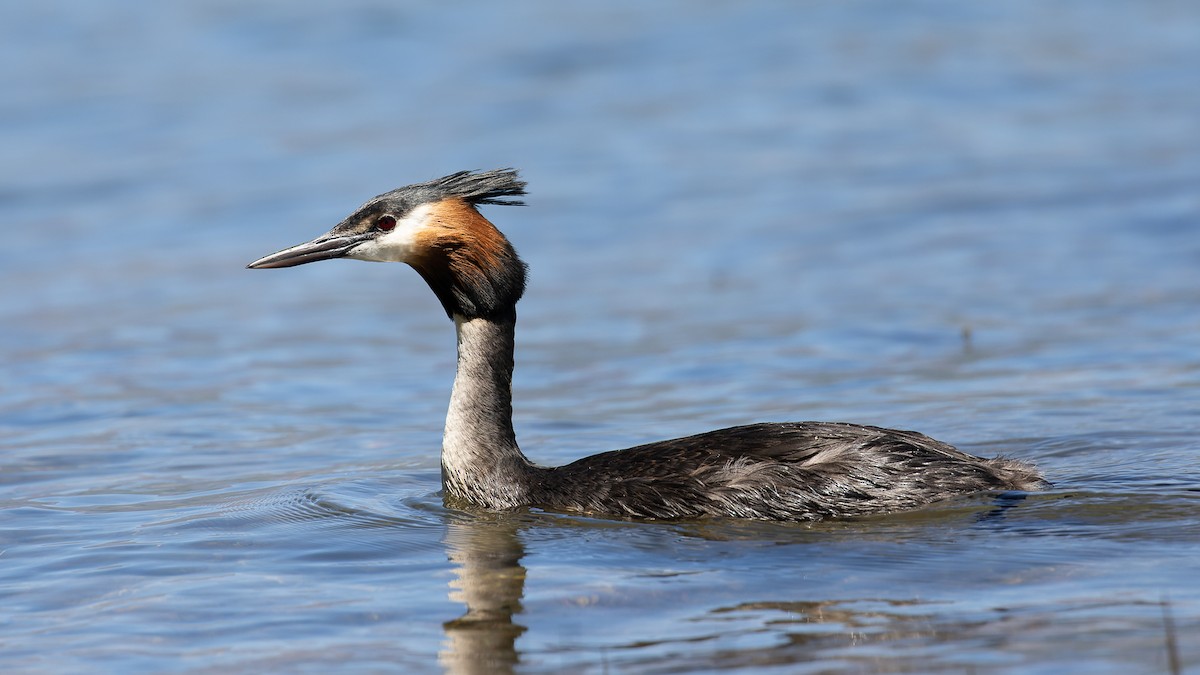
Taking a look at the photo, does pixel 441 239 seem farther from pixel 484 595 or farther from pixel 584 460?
pixel 484 595

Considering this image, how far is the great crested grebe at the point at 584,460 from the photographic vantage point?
308 inches

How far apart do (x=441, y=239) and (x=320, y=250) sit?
64 cm

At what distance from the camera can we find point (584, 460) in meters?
8.49

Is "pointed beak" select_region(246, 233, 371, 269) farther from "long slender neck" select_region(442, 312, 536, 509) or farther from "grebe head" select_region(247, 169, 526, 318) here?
"long slender neck" select_region(442, 312, 536, 509)

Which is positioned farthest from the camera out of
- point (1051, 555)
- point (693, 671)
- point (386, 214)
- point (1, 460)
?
point (1, 460)

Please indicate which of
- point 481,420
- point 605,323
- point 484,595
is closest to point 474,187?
point 481,420

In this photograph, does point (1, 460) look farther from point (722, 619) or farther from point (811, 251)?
point (811, 251)

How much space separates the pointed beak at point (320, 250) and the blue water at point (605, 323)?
129cm

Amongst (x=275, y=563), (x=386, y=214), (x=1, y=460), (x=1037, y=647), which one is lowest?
(x=1037, y=647)

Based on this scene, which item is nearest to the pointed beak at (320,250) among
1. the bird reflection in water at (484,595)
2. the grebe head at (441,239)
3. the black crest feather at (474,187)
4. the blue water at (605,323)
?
the grebe head at (441,239)

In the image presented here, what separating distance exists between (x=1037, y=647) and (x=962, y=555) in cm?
131

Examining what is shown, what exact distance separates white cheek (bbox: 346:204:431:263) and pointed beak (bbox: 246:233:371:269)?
0.04 m

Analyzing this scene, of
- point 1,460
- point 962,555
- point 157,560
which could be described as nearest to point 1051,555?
point 962,555

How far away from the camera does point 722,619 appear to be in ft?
20.8
